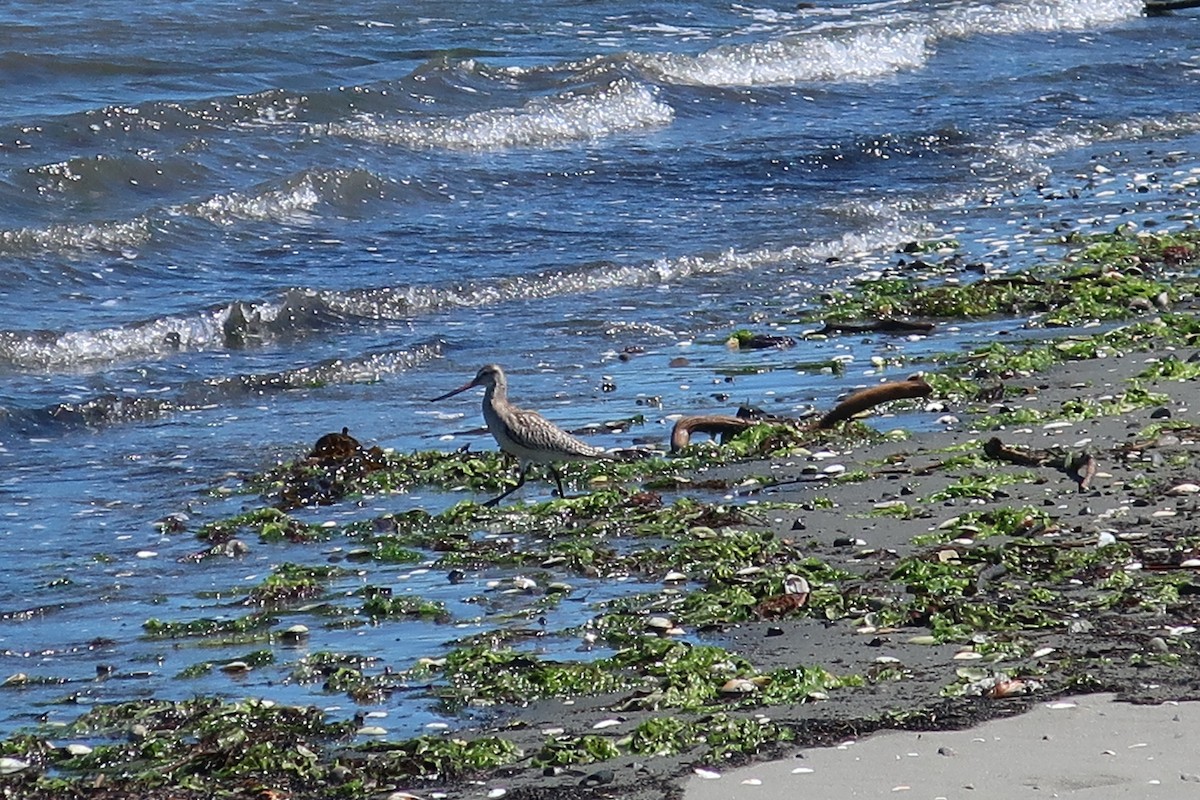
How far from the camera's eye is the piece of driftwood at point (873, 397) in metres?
7.63

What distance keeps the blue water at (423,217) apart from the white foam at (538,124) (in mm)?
48

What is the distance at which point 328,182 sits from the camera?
14.0 m

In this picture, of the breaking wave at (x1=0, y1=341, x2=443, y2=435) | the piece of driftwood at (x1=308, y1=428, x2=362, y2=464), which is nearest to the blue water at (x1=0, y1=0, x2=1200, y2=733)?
the breaking wave at (x1=0, y1=341, x2=443, y2=435)

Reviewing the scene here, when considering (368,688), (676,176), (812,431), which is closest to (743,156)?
(676,176)

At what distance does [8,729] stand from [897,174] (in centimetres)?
1108

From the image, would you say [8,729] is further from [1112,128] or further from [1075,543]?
[1112,128]

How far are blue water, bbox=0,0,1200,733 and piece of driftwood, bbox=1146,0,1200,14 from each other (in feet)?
6.49

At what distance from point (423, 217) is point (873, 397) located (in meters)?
6.58

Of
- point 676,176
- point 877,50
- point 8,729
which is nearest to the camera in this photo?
point 8,729

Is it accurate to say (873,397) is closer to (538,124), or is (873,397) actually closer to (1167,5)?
(538,124)

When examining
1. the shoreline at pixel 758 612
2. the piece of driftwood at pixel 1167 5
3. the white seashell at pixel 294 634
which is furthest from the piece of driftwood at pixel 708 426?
the piece of driftwood at pixel 1167 5

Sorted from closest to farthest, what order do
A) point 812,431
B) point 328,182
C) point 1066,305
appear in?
1. point 812,431
2. point 1066,305
3. point 328,182

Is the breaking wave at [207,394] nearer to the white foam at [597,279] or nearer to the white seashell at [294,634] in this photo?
the white foam at [597,279]

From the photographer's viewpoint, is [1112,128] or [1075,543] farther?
[1112,128]
